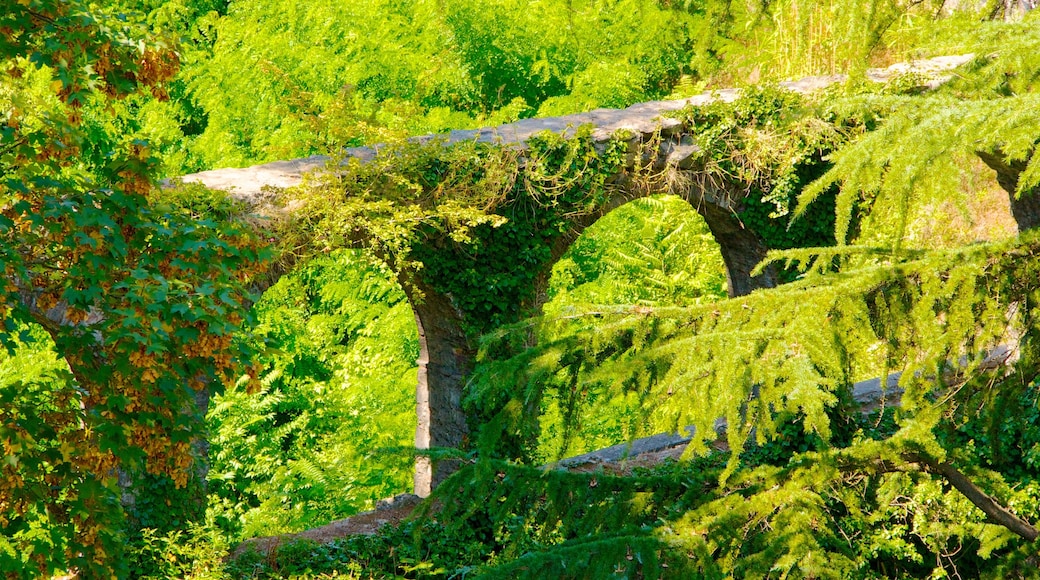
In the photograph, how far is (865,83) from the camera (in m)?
9.07

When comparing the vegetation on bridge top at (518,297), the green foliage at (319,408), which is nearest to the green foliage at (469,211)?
the vegetation on bridge top at (518,297)

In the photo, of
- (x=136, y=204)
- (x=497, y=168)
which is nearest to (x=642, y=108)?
(x=497, y=168)

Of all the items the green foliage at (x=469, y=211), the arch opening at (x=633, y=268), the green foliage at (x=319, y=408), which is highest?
the green foliage at (x=469, y=211)

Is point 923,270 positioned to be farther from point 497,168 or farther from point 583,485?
point 497,168

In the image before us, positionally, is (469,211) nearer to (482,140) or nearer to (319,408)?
(482,140)

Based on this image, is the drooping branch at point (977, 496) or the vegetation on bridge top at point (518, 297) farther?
the drooping branch at point (977, 496)

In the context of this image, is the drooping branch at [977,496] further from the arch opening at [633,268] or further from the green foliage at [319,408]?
the arch opening at [633,268]

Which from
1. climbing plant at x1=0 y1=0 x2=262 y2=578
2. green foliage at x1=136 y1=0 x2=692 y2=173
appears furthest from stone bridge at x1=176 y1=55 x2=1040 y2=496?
green foliage at x1=136 y1=0 x2=692 y2=173

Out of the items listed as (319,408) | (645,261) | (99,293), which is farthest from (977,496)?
(319,408)

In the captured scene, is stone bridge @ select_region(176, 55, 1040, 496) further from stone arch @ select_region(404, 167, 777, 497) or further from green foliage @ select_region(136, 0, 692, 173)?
green foliage @ select_region(136, 0, 692, 173)

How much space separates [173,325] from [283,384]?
919 cm

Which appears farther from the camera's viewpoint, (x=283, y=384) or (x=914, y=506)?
(x=283, y=384)

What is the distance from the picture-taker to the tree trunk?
8531 mm

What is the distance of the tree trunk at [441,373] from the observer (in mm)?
8531
